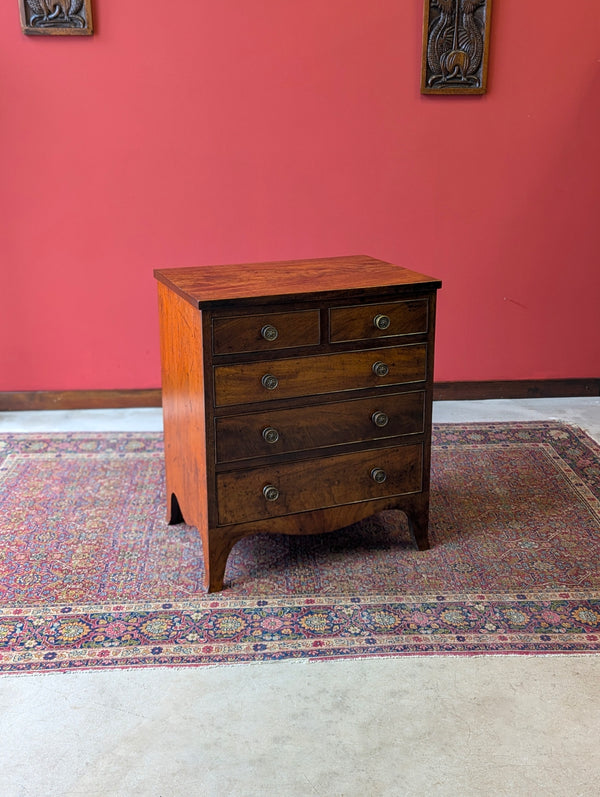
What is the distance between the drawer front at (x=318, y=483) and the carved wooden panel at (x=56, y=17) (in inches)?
87.6

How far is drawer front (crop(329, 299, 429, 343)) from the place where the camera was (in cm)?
249

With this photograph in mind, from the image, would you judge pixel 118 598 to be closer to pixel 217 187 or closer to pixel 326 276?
pixel 326 276

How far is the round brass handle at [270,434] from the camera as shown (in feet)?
8.16

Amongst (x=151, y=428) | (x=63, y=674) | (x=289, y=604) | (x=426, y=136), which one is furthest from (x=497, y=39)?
(x=63, y=674)

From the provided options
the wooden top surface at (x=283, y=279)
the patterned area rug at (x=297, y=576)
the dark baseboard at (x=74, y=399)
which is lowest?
the patterned area rug at (x=297, y=576)

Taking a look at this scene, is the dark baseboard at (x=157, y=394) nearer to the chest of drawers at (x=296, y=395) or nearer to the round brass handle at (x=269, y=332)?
the chest of drawers at (x=296, y=395)

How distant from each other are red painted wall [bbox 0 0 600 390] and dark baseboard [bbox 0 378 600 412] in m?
0.06

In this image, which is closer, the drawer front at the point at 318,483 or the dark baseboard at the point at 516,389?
the drawer front at the point at 318,483

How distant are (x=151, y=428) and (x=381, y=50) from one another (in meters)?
1.90

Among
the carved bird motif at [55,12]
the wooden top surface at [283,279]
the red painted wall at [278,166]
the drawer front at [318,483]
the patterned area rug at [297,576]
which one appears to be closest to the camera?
the patterned area rug at [297,576]

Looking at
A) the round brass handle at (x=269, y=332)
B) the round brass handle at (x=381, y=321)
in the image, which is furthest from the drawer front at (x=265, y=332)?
the round brass handle at (x=381, y=321)

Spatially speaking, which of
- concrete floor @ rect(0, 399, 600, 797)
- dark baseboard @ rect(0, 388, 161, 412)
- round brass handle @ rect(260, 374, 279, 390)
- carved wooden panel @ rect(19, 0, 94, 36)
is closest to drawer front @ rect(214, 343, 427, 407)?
round brass handle @ rect(260, 374, 279, 390)

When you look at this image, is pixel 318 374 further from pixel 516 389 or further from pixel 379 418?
pixel 516 389

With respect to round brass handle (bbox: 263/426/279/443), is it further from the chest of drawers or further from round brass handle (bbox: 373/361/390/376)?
round brass handle (bbox: 373/361/390/376)
